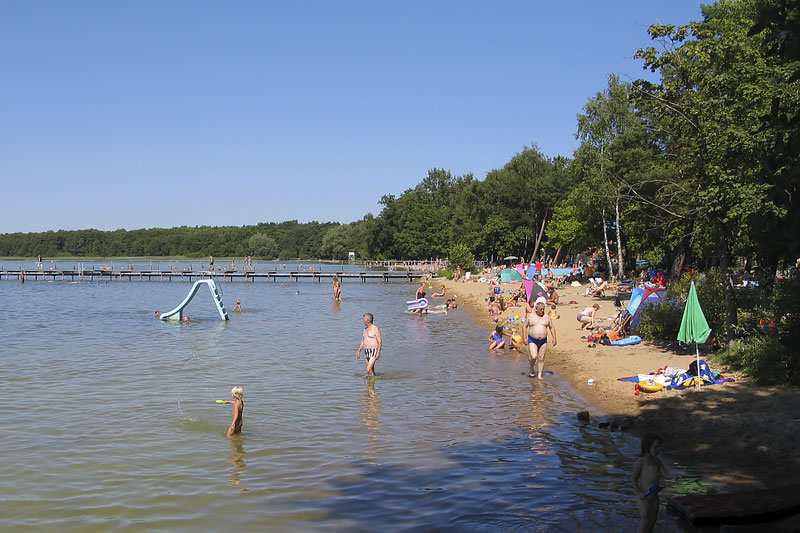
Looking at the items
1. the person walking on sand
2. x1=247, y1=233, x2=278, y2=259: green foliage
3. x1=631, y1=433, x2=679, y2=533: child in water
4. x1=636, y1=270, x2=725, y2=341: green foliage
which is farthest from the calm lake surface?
x1=247, y1=233, x2=278, y2=259: green foliage

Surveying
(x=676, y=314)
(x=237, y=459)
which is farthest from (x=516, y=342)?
(x=237, y=459)

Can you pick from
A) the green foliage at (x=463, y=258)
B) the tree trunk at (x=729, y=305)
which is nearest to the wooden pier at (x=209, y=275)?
the green foliage at (x=463, y=258)

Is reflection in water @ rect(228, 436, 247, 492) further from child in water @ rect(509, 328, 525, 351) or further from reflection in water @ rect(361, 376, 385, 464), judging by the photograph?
child in water @ rect(509, 328, 525, 351)

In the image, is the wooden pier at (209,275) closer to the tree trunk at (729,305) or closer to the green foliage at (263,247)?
the tree trunk at (729,305)

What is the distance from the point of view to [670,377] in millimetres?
12727

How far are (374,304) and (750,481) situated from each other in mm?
35349

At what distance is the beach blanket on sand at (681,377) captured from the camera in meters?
12.1

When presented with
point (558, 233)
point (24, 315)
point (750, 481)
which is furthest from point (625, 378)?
point (558, 233)

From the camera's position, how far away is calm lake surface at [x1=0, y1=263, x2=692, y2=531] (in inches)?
303

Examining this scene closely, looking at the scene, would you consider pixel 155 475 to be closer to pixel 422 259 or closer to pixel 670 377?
pixel 670 377

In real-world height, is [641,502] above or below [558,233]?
below

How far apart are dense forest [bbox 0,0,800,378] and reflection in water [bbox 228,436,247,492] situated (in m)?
6.94

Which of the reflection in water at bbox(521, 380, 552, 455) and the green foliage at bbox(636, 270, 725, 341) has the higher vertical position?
the green foliage at bbox(636, 270, 725, 341)

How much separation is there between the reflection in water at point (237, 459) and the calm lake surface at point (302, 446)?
0.17ft
